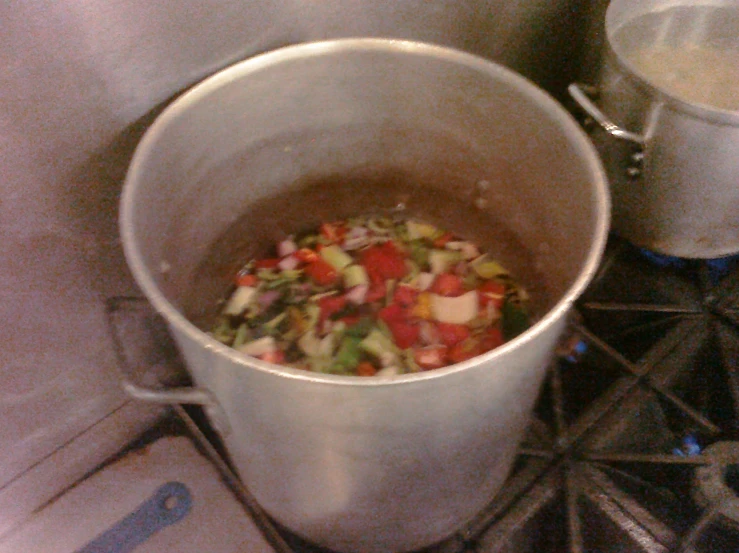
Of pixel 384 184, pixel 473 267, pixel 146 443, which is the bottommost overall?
pixel 146 443

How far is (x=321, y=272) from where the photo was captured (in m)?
0.80

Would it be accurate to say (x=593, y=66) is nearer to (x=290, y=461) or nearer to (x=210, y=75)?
(x=210, y=75)

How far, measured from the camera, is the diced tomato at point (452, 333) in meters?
0.72

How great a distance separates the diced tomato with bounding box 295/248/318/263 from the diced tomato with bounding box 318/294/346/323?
64 mm

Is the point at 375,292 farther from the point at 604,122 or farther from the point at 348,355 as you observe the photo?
the point at 604,122

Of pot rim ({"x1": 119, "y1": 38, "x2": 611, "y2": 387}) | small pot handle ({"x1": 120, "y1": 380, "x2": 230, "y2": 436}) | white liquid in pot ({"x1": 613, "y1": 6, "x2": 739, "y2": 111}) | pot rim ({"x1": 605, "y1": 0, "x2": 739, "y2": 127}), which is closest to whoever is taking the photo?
pot rim ({"x1": 119, "y1": 38, "x2": 611, "y2": 387})

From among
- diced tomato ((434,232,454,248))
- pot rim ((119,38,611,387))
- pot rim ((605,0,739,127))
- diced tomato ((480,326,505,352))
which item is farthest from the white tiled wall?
diced tomato ((480,326,505,352))

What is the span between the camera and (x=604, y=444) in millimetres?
705

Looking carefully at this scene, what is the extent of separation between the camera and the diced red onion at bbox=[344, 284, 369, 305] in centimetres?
77

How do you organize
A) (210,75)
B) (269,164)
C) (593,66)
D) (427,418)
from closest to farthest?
(427,418), (210,75), (269,164), (593,66)

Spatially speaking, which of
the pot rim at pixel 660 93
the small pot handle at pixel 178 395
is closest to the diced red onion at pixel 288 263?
the small pot handle at pixel 178 395

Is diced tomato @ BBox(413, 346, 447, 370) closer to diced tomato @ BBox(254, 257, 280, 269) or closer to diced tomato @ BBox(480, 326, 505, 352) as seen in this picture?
diced tomato @ BBox(480, 326, 505, 352)

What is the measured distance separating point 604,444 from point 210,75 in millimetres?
579

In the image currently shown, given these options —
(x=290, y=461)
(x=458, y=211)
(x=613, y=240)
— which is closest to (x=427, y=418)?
(x=290, y=461)
